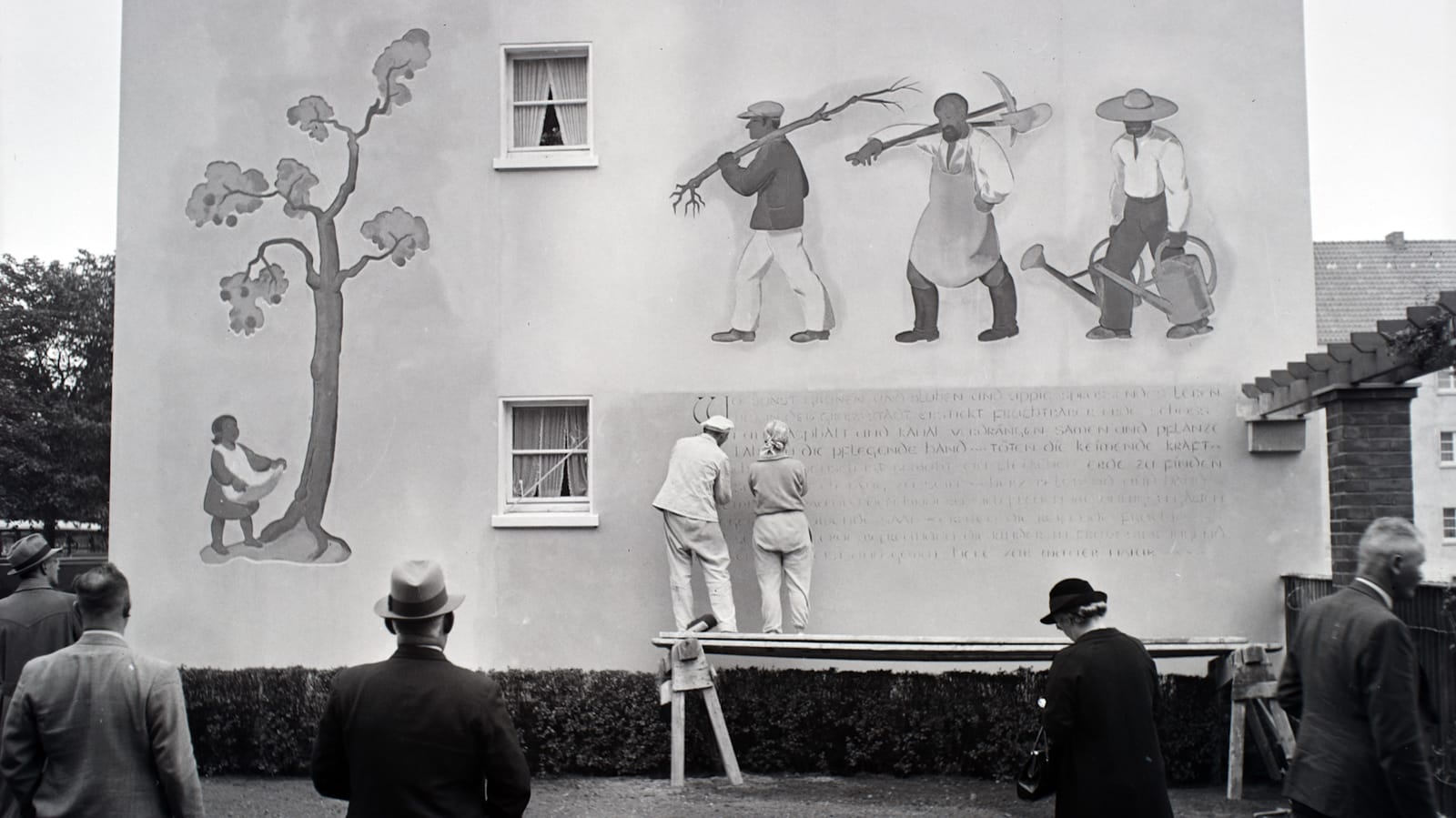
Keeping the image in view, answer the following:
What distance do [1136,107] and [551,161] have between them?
17.6ft

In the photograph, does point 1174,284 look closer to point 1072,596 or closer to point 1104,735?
point 1072,596

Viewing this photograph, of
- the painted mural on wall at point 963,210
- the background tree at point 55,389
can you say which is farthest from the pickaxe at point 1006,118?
the background tree at point 55,389

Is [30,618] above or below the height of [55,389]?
below

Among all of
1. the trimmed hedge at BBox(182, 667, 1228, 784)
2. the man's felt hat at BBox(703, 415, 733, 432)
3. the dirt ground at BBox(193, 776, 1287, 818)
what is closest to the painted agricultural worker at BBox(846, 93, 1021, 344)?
the man's felt hat at BBox(703, 415, 733, 432)

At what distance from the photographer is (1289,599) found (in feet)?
38.3

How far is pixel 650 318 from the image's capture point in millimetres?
12648

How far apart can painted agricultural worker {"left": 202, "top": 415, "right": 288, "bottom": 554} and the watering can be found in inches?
302

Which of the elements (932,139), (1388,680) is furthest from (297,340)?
(1388,680)

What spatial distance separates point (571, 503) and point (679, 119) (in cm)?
372

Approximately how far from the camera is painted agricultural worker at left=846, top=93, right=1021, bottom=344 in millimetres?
12359

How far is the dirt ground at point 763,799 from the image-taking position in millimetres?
9594

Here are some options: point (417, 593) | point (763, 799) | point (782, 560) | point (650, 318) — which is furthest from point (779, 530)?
point (417, 593)

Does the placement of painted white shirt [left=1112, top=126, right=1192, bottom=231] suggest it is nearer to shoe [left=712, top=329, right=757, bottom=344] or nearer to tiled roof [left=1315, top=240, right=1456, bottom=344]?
shoe [left=712, top=329, right=757, bottom=344]

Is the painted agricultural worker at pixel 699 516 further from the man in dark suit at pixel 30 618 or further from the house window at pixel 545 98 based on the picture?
the man in dark suit at pixel 30 618
